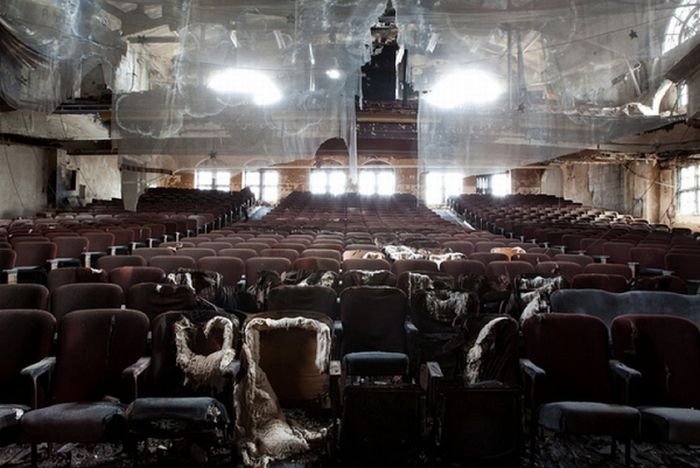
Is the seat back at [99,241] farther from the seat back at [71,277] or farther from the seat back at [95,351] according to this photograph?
the seat back at [95,351]

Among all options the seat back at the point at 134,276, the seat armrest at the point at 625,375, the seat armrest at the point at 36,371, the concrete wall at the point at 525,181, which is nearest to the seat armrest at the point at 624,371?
the seat armrest at the point at 625,375

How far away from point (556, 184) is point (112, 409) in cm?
2043

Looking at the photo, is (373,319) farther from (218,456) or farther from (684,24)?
(684,24)

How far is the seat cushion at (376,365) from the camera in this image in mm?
2783

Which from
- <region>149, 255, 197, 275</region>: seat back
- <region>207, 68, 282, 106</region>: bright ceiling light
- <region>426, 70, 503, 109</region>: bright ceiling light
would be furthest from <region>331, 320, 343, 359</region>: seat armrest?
<region>207, 68, 282, 106</region>: bright ceiling light

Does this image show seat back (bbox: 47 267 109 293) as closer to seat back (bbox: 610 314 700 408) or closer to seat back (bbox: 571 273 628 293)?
seat back (bbox: 610 314 700 408)

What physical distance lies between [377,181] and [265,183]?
198 inches

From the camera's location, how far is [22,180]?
11922mm

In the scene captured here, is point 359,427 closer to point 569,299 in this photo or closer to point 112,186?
point 569,299

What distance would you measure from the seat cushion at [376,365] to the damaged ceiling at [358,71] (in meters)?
6.57

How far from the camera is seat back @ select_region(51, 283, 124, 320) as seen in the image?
3117mm

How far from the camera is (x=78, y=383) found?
7.79 ft

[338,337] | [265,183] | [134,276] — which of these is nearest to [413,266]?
[338,337]

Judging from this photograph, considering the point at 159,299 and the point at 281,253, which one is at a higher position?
the point at 281,253
